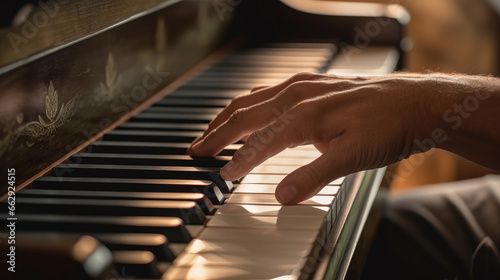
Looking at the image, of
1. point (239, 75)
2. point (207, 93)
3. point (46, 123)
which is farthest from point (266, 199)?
point (239, 75)

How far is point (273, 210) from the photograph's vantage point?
3.15ft

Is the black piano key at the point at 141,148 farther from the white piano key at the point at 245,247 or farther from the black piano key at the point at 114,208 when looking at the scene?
the white piano key at the point at 245,247

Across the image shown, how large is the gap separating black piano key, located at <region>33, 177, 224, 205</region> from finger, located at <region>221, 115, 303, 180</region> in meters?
0.04

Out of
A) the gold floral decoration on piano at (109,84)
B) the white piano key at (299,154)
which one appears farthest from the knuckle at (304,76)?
the gold floral decoration on piano at (109,84)

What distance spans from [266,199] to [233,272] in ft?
0.84

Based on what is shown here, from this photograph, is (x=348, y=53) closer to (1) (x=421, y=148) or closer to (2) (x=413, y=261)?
(2) (x=413, y=261)

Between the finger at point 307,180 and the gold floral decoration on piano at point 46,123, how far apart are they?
0.37 metres

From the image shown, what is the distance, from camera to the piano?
0.78 m

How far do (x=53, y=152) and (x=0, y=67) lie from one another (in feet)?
0.68

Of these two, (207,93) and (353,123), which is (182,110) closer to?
(207,93)

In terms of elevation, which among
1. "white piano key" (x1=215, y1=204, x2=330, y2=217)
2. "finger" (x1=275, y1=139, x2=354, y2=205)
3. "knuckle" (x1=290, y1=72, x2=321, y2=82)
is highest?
"knuckle" (x1=290, y1=72, x2=321, y2=82)

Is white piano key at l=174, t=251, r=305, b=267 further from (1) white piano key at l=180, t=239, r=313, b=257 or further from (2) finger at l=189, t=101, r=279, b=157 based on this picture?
(2) finger at l=189, t=101, r=279, b=157

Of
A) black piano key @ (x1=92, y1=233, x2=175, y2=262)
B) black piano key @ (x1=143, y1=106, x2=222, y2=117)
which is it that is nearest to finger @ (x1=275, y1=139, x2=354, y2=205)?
black piano key @ (x1=92, y1=233, x2=175, y2=262)

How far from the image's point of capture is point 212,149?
45.0 inches
